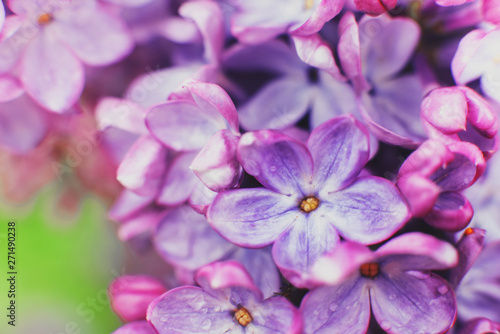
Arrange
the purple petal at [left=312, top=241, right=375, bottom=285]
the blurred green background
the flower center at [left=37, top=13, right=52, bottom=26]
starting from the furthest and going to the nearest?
the blurred green background, the flower center at [left=37, top=13, right=52, bottom=26], the purple petal at [left=312, top=241, right=375, bottom=285]

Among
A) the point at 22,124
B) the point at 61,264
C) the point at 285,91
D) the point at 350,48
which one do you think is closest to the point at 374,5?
the point at 350,48

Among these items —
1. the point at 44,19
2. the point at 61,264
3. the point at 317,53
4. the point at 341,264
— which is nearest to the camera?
the point at 341,264

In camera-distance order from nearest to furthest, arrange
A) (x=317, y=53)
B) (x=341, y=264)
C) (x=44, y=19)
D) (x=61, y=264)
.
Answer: (x=341, y=264) → (x=317, y=53) → (x=44, y=19) → (x=61, y=264)

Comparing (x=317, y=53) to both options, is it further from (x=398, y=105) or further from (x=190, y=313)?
→ (x=190, y=313)

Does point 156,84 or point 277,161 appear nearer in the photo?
point 277,161

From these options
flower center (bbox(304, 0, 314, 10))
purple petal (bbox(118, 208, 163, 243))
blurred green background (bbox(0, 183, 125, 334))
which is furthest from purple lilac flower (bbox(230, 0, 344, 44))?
blurred green background (bbox(0, 183, 125, 334))

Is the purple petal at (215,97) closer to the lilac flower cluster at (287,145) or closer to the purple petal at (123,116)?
the lilac flower cluster at (287,145)

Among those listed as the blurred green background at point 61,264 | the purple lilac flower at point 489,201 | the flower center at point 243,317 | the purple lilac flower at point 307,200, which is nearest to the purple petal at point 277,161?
the purple lilac flower at point 307,200

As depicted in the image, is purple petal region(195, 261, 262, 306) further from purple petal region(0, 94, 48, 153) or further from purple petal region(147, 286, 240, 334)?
purple petal region(0, 94, 48, 153)

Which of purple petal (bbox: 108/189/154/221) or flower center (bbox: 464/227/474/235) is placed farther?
purple petal (bbox: 108/189/154/221)

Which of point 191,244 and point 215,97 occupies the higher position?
point 215,97
